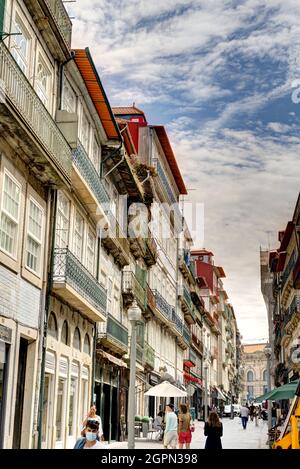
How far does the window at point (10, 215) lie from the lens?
1362cm

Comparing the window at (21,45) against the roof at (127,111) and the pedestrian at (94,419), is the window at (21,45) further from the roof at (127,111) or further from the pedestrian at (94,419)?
the roof at (127,111)

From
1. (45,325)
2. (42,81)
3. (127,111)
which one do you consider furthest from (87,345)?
(127,111)

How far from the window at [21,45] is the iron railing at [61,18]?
1.16 m

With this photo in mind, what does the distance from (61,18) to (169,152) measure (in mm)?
24132

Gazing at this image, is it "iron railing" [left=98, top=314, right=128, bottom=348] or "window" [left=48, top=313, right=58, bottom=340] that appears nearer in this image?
"window" [left=48, top=313, right=58, bottom=340]

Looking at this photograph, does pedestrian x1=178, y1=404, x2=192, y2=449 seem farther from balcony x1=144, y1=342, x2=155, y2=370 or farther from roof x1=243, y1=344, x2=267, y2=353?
roof x1=243, y1=344, x2=267, y2=353

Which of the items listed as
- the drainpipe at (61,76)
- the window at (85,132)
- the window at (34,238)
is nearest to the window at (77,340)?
the window at (34,238)

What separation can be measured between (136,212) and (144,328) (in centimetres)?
656

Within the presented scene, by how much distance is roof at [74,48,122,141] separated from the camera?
18406 millimetres

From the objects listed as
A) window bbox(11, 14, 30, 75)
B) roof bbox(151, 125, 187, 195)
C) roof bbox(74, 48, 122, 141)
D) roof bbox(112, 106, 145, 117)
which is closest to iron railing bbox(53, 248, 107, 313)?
window bbox(11, 14, 30, 75)

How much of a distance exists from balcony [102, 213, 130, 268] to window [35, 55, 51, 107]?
686 cm

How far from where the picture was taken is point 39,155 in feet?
48.0

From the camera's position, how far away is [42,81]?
16438 mm
